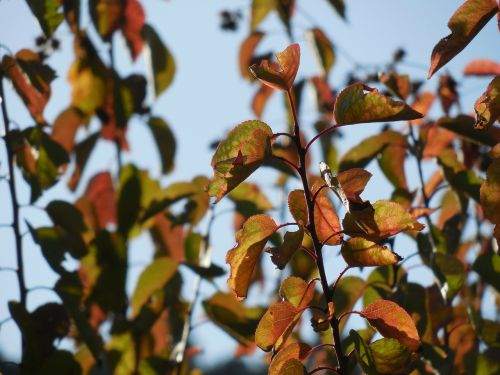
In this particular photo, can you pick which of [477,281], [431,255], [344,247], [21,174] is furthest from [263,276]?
[344,247]

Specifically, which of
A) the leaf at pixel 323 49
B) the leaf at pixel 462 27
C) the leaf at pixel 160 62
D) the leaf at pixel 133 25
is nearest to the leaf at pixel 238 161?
the leaf at pixel 462 27

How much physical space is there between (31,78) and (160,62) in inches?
28.0

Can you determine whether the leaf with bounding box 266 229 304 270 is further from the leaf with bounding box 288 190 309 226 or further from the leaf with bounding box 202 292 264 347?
the leaf with bounding box 202 292 264 347

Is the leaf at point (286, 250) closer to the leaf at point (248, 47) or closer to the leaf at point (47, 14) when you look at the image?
the leaf at point (47, 14)

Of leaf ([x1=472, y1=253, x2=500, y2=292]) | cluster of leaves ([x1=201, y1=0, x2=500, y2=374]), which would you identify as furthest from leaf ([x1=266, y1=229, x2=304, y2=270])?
leaf ([x1=472, y1=253, x2=500, y2=292])

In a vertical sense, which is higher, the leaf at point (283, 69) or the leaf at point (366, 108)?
the leaf at point (283, 69)

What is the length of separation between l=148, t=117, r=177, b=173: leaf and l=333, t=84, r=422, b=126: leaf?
1.41 m

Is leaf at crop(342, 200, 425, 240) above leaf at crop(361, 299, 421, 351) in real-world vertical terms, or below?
above

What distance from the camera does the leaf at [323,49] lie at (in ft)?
8.59

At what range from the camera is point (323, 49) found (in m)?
2.66

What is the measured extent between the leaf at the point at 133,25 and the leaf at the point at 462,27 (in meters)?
1.53

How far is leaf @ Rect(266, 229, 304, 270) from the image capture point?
1.00 metres

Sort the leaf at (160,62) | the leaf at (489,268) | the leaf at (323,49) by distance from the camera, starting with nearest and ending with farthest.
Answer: the leaf at (489,268), the leaf at (160,62), the leaf at (323,49)

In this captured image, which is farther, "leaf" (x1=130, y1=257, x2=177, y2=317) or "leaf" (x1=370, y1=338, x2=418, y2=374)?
"leaf" (x1=130, y1=257, x2=177, y2=317)
